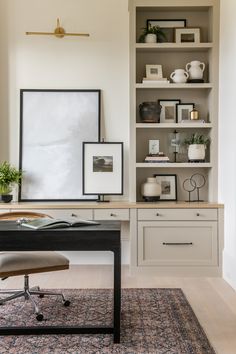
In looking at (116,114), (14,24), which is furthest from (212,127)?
(14,24)

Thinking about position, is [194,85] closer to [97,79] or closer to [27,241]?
[97,79]

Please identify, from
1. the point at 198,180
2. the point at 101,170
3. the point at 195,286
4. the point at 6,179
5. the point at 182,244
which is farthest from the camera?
the point at 198,180

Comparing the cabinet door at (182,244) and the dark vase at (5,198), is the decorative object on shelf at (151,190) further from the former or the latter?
the dark vase at (5,198)

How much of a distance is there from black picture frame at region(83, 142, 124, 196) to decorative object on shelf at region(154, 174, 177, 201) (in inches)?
17.8

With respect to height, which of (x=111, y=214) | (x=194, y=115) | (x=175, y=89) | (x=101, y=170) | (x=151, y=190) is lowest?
(x=111, y=214)

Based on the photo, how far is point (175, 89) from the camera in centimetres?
488

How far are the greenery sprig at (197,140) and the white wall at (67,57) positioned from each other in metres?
0.70

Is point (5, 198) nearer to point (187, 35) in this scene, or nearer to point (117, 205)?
point (117, 205)

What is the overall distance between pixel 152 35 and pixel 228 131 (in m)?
1.37

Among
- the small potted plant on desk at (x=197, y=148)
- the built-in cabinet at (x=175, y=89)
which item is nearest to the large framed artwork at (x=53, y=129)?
the built-in cabinet at (x=175, y=89)

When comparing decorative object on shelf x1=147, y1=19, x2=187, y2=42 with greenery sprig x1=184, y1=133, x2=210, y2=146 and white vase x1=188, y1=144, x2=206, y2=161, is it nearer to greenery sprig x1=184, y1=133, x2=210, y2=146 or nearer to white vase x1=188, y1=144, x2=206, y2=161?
greenery sprig x1=184, y1=133, x2=210, y2=146

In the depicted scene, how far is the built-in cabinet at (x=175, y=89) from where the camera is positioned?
4.62 meters

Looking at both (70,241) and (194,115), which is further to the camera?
(194,115)

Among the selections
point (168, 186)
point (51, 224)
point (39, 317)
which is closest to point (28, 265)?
point (39, 317)
